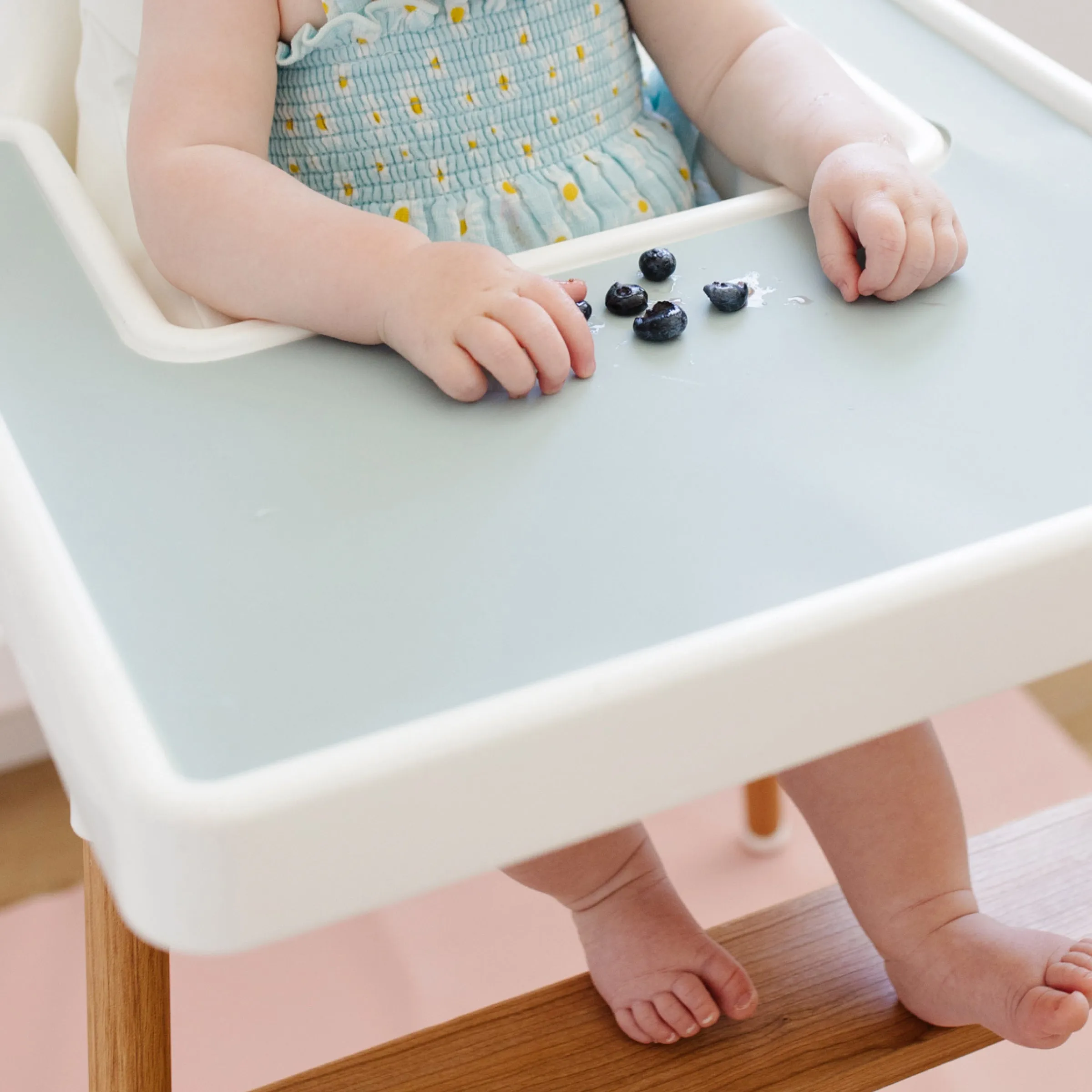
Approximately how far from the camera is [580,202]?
2.27ft

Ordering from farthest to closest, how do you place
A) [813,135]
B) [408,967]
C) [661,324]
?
[408,967]
[813,135]
[661,324]

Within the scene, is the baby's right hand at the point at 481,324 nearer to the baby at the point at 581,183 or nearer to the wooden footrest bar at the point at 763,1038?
the baby at the point at 581,183

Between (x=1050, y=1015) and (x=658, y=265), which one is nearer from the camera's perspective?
(x=658, y=265)

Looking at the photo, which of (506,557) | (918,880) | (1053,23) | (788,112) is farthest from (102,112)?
(1053,23)

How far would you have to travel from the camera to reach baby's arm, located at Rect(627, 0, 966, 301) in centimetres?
49

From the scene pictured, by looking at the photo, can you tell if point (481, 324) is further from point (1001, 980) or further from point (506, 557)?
point (1001, 980)

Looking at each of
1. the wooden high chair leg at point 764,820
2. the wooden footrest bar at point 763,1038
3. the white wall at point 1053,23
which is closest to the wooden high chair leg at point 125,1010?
the wooden footrest bar at point 763,1038

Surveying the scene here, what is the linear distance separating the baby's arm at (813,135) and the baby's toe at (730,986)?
1.23 ft

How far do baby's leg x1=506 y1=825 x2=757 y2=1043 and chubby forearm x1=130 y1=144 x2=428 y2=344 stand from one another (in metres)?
0.32

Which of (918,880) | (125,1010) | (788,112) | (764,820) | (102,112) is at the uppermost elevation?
(788,112)

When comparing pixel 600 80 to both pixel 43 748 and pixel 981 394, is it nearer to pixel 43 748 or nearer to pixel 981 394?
pixel 981 394

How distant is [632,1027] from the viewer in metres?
0.69

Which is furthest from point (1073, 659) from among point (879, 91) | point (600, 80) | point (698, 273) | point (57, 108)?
point (57, 108)

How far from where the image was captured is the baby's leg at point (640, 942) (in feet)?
2.26
